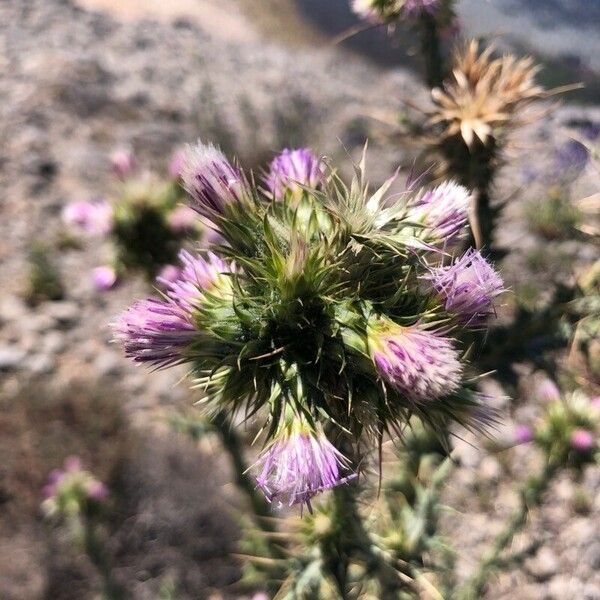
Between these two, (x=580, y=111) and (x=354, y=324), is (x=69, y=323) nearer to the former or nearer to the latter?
(x=354, y=324)

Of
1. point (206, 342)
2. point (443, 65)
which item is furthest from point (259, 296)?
point (443, 65)

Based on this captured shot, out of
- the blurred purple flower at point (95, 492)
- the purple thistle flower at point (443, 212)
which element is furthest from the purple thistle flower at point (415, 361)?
the blurred purple flower at point (95, 492)

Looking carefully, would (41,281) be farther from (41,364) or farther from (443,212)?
(443,212)

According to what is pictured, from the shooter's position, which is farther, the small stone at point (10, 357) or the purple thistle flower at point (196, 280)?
the small stone at point (10, 357)

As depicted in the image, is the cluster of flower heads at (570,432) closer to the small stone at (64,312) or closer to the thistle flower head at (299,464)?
the thistle flower head at (299,464)

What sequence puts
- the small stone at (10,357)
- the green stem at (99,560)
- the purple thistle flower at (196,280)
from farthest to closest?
1. the small stone at (10,357)
2. the green stem at (99,560)
3. the purple thistle flower at (196,280)

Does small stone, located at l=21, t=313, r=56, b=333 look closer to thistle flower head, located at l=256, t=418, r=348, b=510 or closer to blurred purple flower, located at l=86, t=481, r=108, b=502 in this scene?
blurred purple flower, located at l=86, t=481, r=108, b=502

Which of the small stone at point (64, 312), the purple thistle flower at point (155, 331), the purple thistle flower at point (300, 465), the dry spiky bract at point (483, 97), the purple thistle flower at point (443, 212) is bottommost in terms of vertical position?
the small stone at point (64, 312)
